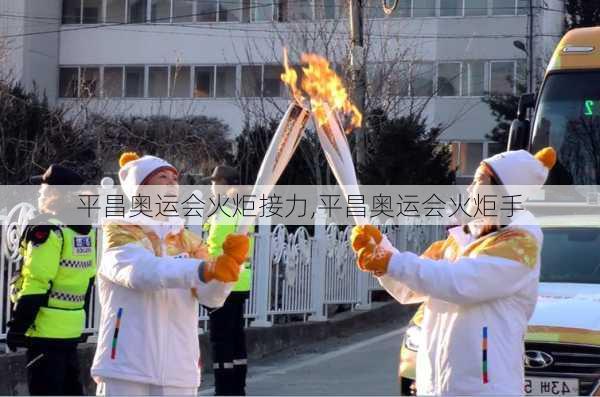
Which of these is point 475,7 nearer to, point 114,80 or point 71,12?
point 114,80

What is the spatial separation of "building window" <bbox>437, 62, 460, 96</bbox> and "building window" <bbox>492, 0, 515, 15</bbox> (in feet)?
7.12

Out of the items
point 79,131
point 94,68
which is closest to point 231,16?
point 94,68

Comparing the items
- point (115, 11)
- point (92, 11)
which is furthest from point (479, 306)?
point (92, 11)

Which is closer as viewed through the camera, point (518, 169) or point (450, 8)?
point (518, 169)

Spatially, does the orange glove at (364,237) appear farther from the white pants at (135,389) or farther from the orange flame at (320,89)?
the white pants at (135,389)

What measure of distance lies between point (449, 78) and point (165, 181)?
104 ft

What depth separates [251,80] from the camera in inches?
1250

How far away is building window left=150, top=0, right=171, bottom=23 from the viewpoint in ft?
127

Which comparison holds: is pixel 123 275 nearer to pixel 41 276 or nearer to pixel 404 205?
pixel 41 276

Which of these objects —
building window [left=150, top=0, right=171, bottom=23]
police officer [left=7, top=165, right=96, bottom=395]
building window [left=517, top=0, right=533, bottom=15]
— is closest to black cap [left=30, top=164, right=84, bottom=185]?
police officer [left=7, top=165, right=96, bottom=395]

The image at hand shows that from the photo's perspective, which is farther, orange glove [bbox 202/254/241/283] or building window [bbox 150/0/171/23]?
building window [bbox 150/0/171/23]

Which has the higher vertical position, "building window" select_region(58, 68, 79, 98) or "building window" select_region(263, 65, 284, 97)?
"building window" select_region(58, 68, 79, 98)

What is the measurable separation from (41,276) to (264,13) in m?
31.1

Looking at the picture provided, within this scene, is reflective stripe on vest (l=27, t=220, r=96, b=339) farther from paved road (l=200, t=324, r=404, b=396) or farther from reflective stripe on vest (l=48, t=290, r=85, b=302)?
paved road (l=200, t=324, r=404, b=396)
